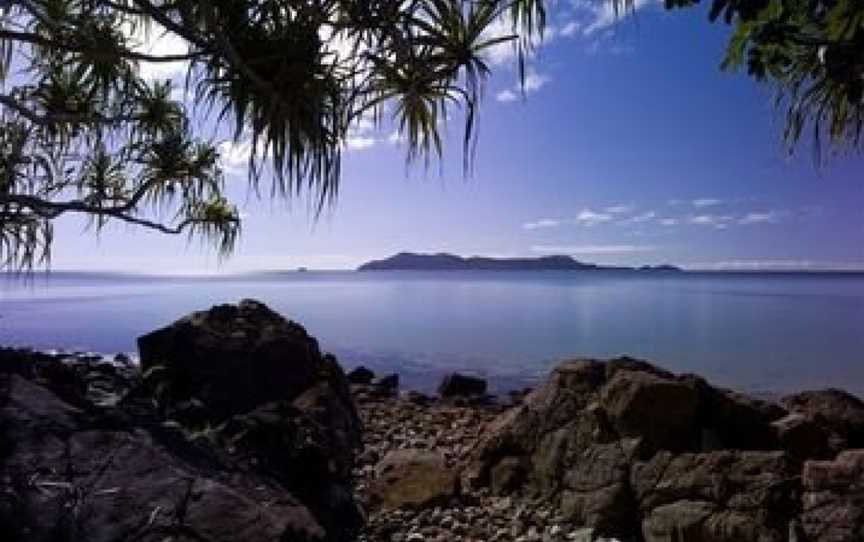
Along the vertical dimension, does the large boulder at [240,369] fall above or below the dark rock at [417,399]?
above

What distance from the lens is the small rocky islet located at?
9.81ft

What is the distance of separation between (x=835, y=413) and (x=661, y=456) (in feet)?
9.08

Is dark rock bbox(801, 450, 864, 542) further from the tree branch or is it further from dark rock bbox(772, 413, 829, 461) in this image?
the tree branch

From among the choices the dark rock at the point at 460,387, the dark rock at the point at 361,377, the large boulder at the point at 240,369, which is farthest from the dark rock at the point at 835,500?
the dark rock at the point at 361,377

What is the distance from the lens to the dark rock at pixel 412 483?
231 inches

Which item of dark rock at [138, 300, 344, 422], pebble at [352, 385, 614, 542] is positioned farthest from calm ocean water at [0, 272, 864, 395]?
pebble at [352, 385, 614, 542]

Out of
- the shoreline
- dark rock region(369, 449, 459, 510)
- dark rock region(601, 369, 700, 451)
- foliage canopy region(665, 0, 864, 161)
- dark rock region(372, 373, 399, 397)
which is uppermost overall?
foliage canopy region(665, 0, 864, 161)

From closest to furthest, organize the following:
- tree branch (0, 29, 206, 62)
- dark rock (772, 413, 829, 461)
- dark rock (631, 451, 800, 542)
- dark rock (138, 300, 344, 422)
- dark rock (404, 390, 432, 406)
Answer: tree branch (0, 29, 206, 62)
dark rock (631, 451, 800, 542)
dark rock (772, 413, 829, 461)
dark rock (138, 300, 344, 422)
dark rock (404, 390, 432, 406)

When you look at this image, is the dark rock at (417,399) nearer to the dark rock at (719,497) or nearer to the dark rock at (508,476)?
the dark rock at (508,476)

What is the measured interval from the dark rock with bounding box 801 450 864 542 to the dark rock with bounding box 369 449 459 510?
8.17 feet

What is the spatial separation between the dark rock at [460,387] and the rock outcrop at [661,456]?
26.0 feet

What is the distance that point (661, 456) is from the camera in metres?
5.28

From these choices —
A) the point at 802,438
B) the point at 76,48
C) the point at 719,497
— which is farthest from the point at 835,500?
the point at 76,48

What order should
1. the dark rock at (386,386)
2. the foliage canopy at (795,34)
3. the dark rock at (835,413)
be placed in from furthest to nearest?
the dark rock at (386,386), the dark rock at (835,413), the foliage canopy at (795,34)
